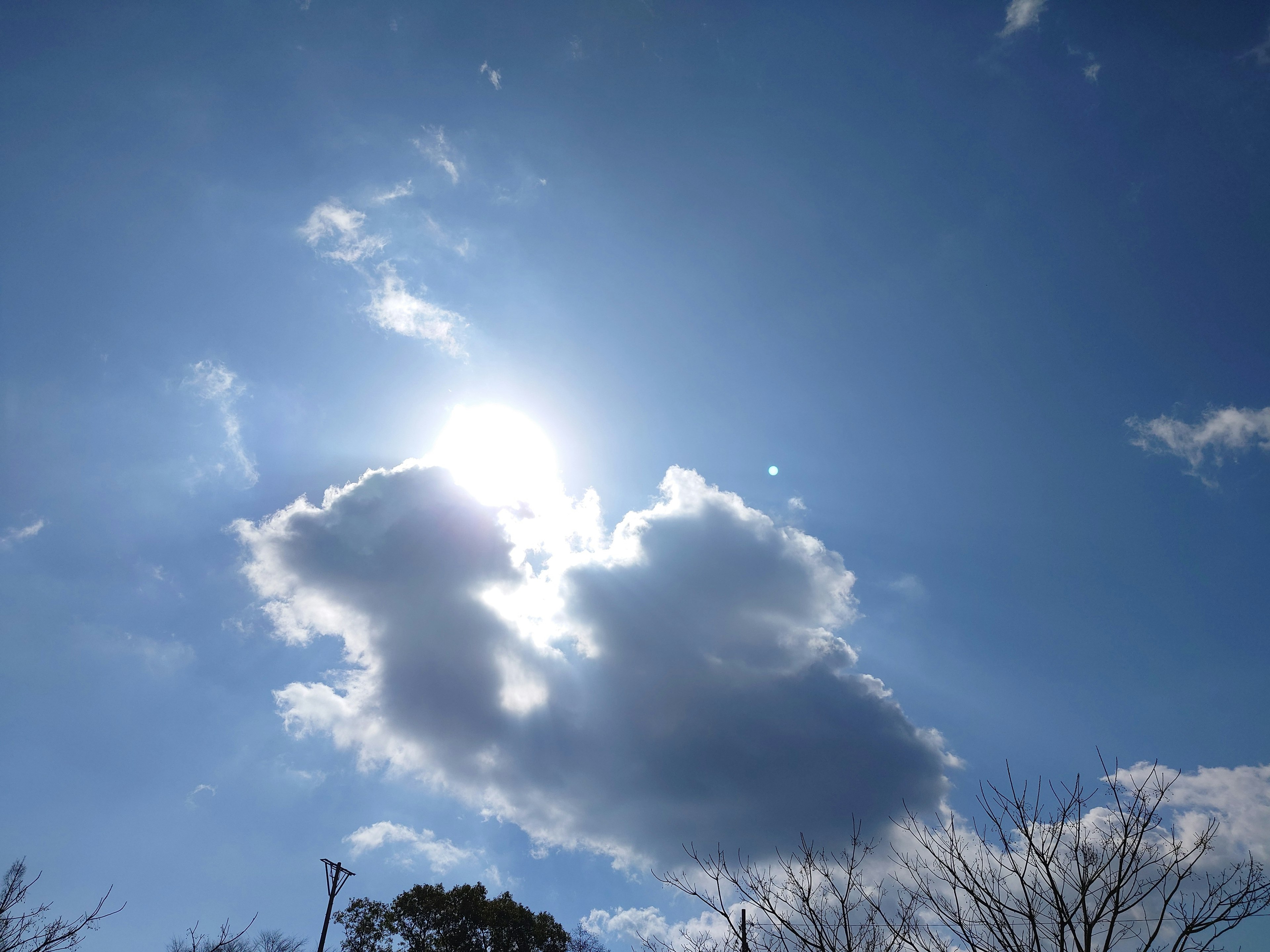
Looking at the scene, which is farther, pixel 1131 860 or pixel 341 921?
pixel 341 921

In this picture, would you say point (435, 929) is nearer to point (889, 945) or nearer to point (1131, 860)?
point (889, 945)

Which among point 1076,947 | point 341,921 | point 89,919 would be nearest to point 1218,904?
point 1076,947

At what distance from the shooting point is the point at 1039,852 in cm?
698

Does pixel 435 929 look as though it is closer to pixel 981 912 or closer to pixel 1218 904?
pixel 981 912

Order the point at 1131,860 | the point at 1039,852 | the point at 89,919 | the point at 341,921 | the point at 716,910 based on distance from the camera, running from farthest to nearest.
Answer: the point at 341,921 < the point at 716,910 < the point at 89,919 < the point at 1039,852 < the point at 1131,860

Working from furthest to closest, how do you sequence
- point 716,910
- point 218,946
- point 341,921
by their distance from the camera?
point 341,921
point 218,946
point 716,910

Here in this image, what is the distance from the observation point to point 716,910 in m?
8.45

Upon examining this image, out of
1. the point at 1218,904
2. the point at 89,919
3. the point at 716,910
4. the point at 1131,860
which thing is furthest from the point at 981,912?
the point at 89,919

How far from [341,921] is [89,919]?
77.2 feet

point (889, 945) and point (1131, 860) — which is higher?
point (1131, 860)

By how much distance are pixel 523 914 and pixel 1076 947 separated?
92.0 feet

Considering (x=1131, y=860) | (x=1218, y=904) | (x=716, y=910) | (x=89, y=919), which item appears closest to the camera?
(x=1218, y=904)

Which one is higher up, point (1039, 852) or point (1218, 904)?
point (1039, 852)

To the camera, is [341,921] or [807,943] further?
[341,921]
